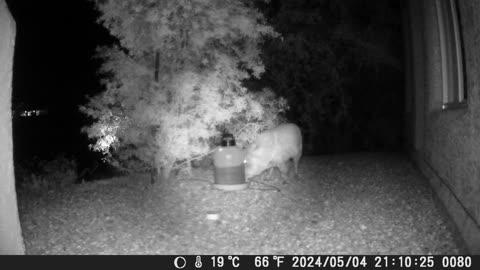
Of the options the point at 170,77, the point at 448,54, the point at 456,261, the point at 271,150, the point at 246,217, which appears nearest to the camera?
the point at 456,261

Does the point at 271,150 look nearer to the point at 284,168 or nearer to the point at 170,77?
the point at 284,168

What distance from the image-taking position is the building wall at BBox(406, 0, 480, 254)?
4.83 meters

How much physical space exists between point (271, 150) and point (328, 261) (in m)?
4.18

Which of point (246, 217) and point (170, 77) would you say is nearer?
point (246, 217)

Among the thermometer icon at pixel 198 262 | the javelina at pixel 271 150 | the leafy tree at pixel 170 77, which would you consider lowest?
the thermometer icon at pixel 198 262

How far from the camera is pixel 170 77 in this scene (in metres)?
8.62

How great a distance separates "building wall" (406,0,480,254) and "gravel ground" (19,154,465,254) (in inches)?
14.9

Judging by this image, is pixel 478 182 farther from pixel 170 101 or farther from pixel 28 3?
pixel 28 3

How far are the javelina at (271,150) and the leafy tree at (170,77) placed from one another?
2.62 ft

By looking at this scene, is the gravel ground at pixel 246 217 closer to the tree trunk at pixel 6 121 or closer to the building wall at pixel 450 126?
the building wall at pixel 450 126

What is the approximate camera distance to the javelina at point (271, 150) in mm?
8711

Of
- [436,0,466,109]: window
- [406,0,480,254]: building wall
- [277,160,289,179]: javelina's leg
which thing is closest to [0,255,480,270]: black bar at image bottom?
[406,0,480,254]: building wall

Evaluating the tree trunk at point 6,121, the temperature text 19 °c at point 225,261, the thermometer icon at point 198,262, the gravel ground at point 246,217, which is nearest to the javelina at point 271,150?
the gravel ground at point 246,217

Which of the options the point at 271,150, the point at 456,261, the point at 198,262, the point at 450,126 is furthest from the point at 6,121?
the point at 450,126
